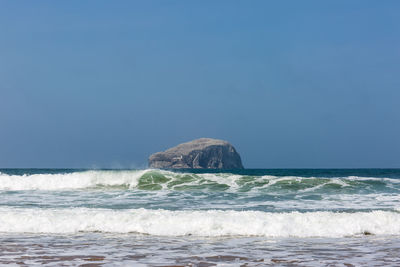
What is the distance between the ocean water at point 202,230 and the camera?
298 inches

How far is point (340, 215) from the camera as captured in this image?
39.8ft

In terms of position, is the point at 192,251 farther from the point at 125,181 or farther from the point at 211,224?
the point at 125,181

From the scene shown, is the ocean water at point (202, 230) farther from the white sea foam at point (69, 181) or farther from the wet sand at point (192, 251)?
the white sea foam at point (69, 181)

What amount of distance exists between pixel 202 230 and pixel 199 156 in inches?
5978

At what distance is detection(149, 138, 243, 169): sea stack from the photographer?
6378 inches

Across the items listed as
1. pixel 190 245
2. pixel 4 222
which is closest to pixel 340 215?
pixel 190 245

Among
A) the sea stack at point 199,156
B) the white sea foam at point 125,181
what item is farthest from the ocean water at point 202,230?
the sea stack at point 199,156

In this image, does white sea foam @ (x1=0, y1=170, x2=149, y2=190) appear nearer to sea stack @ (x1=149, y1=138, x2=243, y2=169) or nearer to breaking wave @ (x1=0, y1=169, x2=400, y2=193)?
breaking wave @ (x1=0, y1=169, x2=400, y2=193)

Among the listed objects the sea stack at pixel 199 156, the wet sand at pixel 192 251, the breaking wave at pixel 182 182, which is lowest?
the wet sand at pixel 192 251

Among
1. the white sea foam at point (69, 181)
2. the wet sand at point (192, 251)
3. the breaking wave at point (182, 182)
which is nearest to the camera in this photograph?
the wet sand at point (192, 251)

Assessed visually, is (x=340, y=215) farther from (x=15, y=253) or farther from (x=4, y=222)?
(x=4, y=222)

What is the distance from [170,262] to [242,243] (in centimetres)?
253

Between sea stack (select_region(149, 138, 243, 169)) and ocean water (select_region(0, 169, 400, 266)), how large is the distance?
462ft

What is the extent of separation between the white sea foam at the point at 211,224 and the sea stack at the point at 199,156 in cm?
14764
